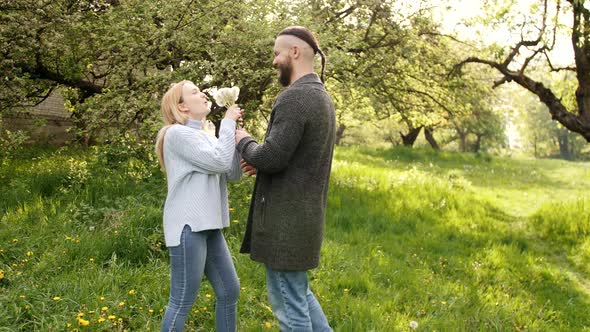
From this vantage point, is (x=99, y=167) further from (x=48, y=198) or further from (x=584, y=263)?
(x=584, y=263)

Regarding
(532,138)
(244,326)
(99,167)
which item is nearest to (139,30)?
(99,167)

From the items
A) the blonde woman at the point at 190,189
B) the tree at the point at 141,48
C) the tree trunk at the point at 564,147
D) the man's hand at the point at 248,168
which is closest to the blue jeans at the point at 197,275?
the blonde woman at the point at 190,189

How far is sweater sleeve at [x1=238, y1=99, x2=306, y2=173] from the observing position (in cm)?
296

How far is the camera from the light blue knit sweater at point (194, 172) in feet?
10.3

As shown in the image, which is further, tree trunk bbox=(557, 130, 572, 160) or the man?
tree trunk bbox=(557, 130, 572, 160)

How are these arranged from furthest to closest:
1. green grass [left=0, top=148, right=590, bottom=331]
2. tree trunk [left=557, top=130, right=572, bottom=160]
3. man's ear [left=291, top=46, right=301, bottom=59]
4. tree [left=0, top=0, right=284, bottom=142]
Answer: tree trunk [left=557, top=130, right=572, bottom=160], tree [left=0, top=0, right=284, bottom=142], green grass [left=0, top=148, right=590, bottom=331], man's ear [left=291, top=46, right=301, bottom=59]

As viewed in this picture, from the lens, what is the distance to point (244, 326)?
13.9 ft

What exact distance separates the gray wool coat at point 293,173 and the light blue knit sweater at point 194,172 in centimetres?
14

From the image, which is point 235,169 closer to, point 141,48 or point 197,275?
point 197,275

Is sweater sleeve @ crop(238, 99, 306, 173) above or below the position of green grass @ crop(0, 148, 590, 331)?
above

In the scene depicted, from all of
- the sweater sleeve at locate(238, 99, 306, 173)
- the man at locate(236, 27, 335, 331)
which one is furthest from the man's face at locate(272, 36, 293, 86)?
the sweater sleeve at locate(238, 99, 306, 173)

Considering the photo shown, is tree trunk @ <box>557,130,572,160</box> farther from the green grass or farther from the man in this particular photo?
the man

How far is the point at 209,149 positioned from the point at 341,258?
3.31 m

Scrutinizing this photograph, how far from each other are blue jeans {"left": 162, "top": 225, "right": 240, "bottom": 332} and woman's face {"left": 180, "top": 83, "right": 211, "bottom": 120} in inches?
28.6
